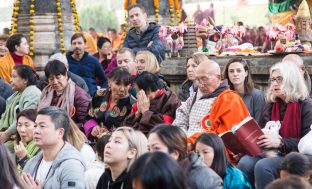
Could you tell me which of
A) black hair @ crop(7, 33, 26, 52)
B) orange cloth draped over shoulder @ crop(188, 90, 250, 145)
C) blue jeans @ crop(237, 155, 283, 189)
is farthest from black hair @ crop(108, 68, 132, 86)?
black hair @ crop(7, 33, 26, 52)

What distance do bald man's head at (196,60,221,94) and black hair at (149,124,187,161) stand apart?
2040mm

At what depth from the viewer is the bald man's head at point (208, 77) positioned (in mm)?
8812

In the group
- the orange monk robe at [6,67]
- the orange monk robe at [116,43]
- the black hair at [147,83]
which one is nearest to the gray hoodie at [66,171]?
the black hair at [147,83]

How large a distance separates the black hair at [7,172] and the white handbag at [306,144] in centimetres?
276

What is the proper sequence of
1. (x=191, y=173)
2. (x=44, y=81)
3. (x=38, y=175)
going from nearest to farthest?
(x=191, y=173), (x=38, y=175), (x=44, y=81)

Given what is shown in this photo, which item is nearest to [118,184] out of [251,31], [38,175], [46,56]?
[38,175]

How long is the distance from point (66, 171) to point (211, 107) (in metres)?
1.79

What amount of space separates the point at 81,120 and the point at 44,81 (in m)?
1.65

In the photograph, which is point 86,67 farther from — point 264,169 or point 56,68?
point 264,169

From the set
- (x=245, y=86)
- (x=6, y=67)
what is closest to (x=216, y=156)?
(x=245, y=86)

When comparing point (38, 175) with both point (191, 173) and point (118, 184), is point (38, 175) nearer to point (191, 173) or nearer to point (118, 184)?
point (118, 184)

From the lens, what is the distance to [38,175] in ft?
26.1

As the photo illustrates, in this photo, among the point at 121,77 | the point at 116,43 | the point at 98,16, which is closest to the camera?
the point at 121,77

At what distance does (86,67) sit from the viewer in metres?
13.0
